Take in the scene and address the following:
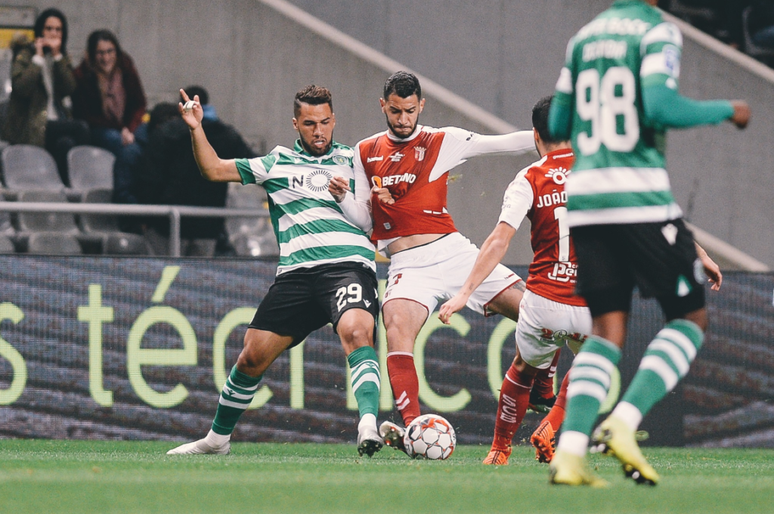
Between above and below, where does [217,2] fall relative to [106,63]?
above

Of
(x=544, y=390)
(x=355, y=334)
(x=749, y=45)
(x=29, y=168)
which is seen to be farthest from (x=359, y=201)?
(x=749, y=45)

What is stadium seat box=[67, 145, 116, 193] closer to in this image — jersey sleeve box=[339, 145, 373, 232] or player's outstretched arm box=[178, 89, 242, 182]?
player's outstretched arm box=[178, 89, 242, 182]

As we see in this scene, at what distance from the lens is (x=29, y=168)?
10742mm

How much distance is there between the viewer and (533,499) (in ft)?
12.4

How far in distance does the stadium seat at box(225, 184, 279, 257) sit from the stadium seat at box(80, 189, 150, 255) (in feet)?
3.63

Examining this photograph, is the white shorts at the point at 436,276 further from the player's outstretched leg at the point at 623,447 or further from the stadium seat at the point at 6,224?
the stadium seat at the point at 6,224

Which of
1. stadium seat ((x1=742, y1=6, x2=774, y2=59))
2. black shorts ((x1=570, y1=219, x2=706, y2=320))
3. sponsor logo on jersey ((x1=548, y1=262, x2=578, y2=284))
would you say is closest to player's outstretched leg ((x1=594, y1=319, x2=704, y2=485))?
black shorts ((x1=570, y1=219, x2=706, y2=320))

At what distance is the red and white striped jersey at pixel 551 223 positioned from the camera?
20.9 ft

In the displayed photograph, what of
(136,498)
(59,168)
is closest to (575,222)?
(136,498)

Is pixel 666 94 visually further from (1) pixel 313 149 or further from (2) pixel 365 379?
(1) pixel 313 149

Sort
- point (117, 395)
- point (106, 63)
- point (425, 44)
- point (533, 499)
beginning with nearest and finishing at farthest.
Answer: point (533, 499) → point (117, 395) → point (106, 63) → point (425, 44)

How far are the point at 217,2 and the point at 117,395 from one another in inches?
217

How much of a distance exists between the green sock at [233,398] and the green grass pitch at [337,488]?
0.49 m

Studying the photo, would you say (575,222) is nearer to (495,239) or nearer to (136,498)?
(495,239)
